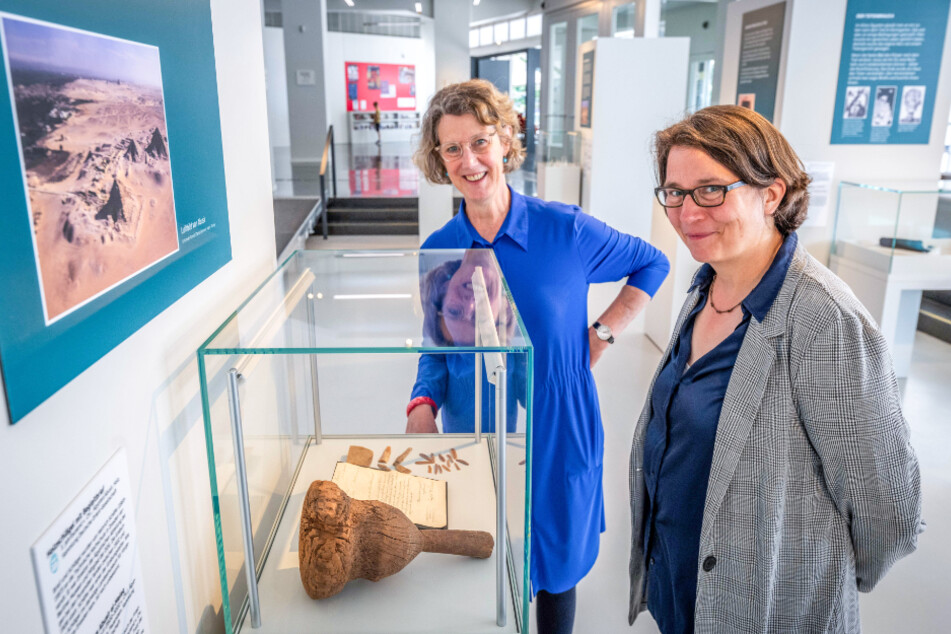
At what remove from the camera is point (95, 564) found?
85 cm

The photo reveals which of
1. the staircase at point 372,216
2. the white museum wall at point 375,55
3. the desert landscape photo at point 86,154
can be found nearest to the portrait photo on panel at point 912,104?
the desert landscape photo at point 86,154

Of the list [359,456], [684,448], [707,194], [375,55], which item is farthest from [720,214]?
[375,55]

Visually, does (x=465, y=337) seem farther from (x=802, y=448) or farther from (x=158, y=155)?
(x=802, y=448)

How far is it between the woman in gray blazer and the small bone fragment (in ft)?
2.18

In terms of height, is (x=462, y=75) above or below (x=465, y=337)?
above

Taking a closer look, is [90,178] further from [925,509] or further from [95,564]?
[925,509]

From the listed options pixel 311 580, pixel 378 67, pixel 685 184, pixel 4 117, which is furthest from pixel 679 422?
pixel 378 67

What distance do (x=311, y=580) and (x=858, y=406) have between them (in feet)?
3.15

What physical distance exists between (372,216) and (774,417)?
29.9ft

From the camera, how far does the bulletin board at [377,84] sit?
20.5m

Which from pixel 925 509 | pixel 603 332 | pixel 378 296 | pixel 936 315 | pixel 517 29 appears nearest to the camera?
pixel 378 296

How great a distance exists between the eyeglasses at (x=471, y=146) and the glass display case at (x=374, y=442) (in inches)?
22.4

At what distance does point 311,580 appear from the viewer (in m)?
1.07

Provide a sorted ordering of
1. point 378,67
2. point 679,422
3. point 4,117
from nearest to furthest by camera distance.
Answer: point 4,117, point 679,422, point 378,67
